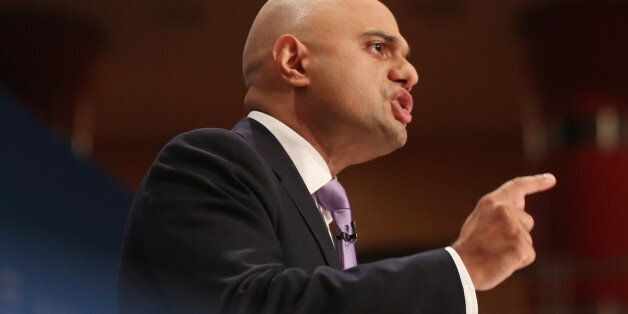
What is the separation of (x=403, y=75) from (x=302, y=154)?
0.16 meters

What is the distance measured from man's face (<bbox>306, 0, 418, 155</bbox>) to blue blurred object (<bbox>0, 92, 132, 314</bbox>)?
1.28 ft

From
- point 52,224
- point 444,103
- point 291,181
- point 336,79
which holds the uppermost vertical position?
point 336,79

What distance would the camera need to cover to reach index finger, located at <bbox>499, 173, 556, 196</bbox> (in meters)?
1.16

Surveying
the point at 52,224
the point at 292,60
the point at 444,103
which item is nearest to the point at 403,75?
the point at 292,60

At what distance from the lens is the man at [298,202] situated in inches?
42.1

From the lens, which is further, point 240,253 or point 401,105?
point 401,105

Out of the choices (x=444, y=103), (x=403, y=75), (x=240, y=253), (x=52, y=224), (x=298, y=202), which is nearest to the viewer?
(x=240, y=253)

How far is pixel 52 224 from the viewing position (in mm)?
1631

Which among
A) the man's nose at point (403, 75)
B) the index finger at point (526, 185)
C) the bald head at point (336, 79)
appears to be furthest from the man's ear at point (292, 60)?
the index finger at point (526, 185)

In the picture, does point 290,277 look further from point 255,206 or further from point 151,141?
point 151,141

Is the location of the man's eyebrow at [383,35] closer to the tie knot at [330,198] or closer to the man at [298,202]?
the man at [298,202]

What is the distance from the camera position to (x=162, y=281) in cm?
112

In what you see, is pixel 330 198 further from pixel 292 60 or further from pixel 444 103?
pixel 444 103

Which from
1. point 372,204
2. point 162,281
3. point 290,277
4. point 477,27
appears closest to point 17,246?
point 162,281
